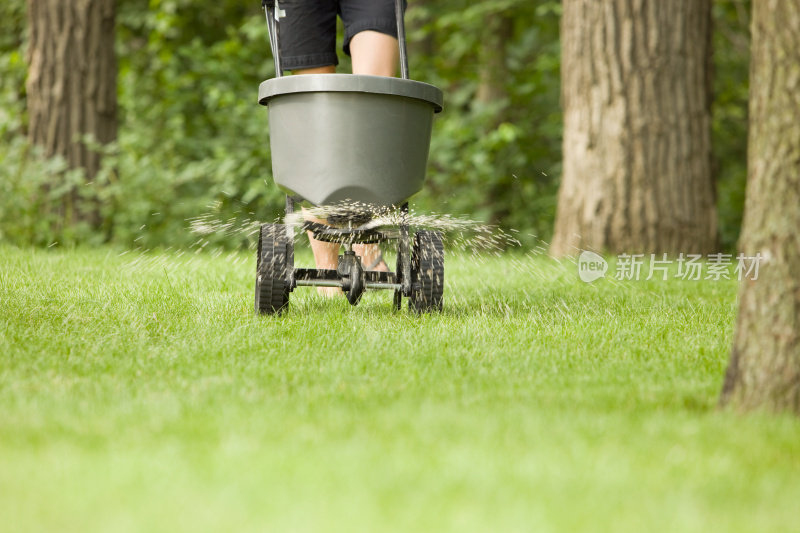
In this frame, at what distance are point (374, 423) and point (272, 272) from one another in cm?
139

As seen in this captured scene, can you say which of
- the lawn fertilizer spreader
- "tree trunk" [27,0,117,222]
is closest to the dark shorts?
the lawn fertilizer spreader

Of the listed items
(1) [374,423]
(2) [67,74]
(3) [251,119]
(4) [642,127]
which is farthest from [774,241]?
(3) [251,119]

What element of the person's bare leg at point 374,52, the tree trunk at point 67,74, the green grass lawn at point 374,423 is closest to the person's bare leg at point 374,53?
the person's bare leg at point 374,52

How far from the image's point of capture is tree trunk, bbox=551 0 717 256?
18.3ft

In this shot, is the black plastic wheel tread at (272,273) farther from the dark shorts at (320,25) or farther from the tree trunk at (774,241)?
the tree trunk at (774,241)

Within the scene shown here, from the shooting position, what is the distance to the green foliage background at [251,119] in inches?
290

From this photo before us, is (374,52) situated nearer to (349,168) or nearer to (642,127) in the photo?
(349,168)

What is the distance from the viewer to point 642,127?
5582 millimetres

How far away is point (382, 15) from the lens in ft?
11.3

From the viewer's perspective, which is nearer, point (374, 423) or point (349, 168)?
point (374, 423)

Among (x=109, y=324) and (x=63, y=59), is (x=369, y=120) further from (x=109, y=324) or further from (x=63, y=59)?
(x=63, y=59)

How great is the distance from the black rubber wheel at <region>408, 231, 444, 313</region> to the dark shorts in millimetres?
803

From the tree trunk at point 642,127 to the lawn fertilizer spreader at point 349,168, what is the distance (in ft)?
8.65

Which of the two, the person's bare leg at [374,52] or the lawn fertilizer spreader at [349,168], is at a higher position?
the person's bare leg at [374,52]
